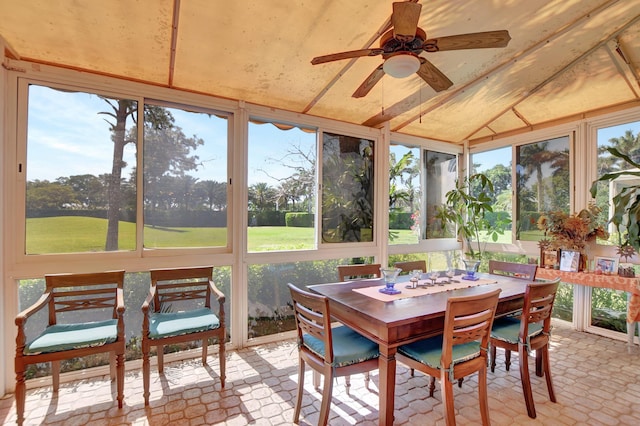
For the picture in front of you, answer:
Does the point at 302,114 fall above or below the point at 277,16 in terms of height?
below

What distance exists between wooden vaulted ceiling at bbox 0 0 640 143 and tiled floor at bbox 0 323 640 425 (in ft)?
8.69

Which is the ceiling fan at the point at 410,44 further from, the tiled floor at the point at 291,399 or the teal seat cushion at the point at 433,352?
the tiled floor at the point at 291,399

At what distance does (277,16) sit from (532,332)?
9.74 ft

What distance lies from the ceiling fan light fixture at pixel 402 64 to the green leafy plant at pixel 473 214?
3009mm

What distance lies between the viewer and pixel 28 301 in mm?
2492

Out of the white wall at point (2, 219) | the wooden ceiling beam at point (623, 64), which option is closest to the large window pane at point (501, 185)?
the wooden ceiling beam at point (623, 64)

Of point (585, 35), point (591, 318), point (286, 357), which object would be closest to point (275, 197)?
point (286, 357)

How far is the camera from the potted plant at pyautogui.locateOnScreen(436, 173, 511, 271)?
4430mm

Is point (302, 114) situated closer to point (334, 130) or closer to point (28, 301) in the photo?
point (334, 130)

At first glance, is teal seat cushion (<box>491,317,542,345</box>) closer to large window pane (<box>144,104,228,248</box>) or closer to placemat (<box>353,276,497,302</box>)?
placemat (<box>353,276,497,302</box>)

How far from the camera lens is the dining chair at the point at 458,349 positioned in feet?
5.55

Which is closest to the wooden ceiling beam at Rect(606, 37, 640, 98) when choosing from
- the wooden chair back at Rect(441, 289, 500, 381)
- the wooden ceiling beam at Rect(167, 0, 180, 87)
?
the wooden chair back at Rect(441, 289, 500, 381)

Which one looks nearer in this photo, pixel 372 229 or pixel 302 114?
pixel 302 114

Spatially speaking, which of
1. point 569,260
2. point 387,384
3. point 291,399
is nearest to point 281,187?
point 291,399
